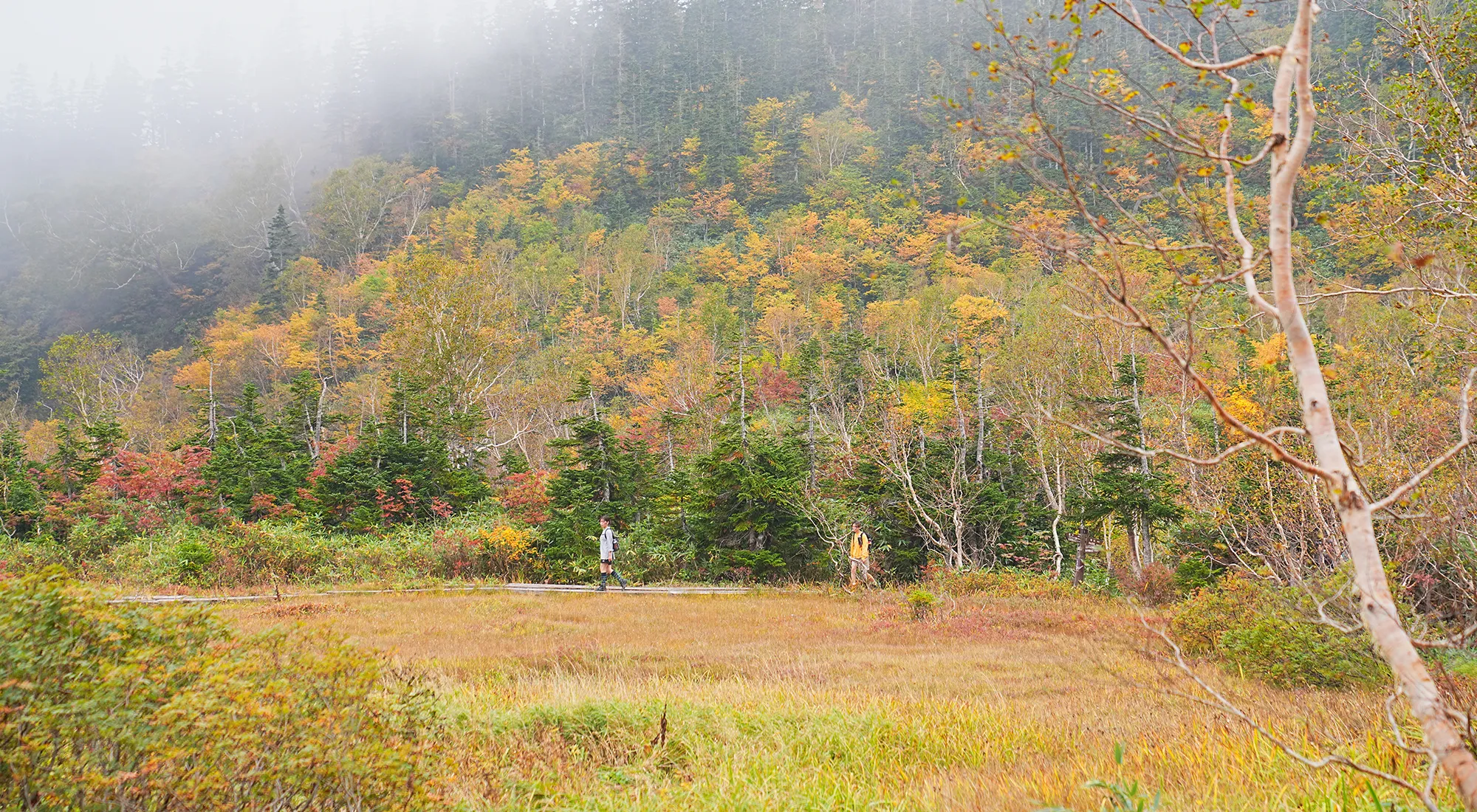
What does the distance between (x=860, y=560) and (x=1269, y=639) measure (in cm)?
954

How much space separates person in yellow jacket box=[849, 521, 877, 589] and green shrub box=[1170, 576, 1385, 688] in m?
7.47

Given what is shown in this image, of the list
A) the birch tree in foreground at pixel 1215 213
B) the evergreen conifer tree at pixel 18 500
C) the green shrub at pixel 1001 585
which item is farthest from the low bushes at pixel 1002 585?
the evergreen conifer tree at pixel 18 500

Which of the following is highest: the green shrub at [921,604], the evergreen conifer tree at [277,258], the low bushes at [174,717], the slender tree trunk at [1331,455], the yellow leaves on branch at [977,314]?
the evergreen conifer tree at [277,258]

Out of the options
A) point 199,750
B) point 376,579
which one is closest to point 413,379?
point 376,579

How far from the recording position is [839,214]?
58000 millimetres

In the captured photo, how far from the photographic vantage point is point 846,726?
579 centimetres

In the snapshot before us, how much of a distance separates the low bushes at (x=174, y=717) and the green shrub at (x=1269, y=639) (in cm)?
673

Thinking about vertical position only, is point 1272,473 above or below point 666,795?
above

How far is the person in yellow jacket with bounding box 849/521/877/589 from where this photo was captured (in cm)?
1769

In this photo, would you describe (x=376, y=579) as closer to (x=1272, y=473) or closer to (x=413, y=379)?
(x=413, y=379)

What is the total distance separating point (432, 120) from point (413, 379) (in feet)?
245

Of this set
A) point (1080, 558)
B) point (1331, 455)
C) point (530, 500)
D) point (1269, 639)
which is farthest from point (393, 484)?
point (1331, 455)

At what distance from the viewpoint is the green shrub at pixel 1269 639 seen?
7695 mm

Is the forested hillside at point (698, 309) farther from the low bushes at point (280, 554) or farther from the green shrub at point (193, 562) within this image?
the green shrub at point (193, 562)
